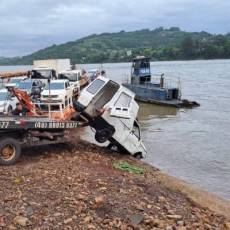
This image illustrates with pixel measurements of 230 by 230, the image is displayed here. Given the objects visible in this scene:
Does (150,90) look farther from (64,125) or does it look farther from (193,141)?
(64,125)

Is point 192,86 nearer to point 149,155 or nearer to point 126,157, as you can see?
point 149,155

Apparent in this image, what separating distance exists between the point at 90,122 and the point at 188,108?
28178 millimetres

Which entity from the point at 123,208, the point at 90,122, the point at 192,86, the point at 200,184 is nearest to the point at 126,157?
the point at 90,122

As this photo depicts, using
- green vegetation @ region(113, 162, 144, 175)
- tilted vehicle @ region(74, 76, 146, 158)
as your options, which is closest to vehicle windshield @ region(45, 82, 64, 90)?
tilted vehicle @ region(74, 76, 146, 158)

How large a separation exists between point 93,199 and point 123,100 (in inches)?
247

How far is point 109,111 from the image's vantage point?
15430 millimetres

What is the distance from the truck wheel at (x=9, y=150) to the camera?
42.7 ft

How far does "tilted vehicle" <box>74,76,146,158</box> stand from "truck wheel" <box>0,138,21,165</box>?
3.12m

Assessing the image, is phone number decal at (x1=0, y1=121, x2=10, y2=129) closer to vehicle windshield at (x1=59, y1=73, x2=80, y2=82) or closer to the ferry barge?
vehicle windshield at (x1=59, y1=73, x2=80, y2=82)

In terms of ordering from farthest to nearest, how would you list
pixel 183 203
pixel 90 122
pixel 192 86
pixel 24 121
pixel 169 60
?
pixel 169 60 → pixel 192 86 → pixel 90 122 → pixel 24 121 → pixel 183 203

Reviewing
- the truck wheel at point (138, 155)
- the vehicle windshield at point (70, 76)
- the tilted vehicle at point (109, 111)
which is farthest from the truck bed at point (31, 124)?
the vehicle windshield at point (70, 76)

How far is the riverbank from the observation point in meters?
9.06

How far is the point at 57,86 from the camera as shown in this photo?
28.8 meters

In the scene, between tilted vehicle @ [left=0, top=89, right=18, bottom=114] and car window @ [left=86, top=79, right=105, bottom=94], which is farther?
tilted vehicle @ [left=0, top=89, right=18, bottom=114]
